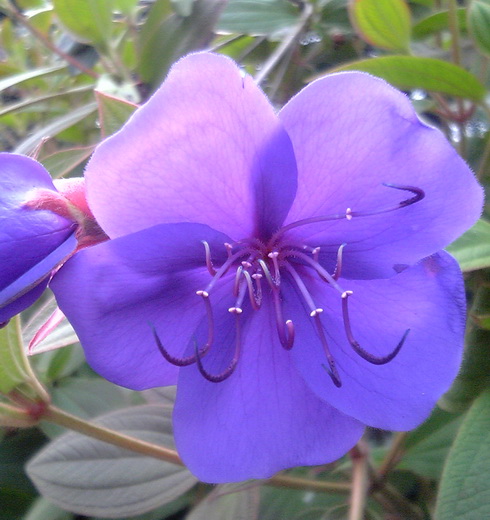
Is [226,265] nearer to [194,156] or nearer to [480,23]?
[194,156]

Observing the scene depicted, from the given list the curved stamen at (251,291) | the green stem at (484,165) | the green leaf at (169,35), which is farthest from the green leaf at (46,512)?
the green stem at (484,165)

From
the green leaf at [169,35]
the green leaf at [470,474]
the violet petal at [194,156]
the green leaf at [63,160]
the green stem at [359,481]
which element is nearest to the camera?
the violet petal at [194,156]

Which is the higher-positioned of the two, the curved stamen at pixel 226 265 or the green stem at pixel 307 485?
the curved stamen at pixel 226 265

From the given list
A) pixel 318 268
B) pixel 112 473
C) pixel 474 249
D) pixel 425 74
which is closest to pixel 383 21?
pixel 425 74

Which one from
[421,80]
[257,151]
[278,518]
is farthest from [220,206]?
[278,518]

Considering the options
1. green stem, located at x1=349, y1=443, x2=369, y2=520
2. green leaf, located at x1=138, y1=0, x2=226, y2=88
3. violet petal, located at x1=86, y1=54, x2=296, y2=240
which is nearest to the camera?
violet petal, located at x1=86, y1=54, x2=296, y2=240

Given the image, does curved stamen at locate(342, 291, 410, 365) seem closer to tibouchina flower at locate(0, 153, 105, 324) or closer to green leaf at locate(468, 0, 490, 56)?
tibouchina flower at locate(0, 153, 105, 324)

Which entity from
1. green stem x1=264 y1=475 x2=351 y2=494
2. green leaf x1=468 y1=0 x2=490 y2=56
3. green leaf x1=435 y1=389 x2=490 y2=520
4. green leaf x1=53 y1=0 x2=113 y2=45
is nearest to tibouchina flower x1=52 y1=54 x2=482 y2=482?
green leaf x1=435 y1=389 x2=490 y2=520

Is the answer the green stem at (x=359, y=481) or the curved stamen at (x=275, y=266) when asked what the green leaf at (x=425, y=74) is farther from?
the green stem at (x=359, y=481)
